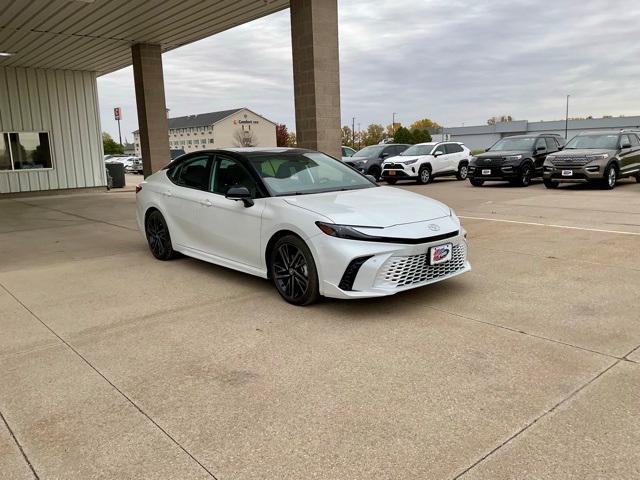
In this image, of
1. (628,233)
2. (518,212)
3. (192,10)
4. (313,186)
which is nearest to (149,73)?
(192,10)

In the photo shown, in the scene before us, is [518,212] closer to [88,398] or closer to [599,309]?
[599,309]

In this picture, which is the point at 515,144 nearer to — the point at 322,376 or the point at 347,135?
the point at 322,376

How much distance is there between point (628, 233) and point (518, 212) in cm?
291

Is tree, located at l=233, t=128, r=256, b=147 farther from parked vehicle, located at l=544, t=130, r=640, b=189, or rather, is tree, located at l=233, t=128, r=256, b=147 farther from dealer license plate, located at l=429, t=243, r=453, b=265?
dealer license plate, located at l=429, t=243, r=453, b=265

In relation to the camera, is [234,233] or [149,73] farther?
[149,73]

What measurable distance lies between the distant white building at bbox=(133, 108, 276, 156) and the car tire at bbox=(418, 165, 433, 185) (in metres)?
77.2

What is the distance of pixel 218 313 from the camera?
475 centimetres

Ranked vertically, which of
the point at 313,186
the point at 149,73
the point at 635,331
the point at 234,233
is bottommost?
the point at 635,331

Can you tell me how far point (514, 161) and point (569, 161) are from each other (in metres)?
1.79

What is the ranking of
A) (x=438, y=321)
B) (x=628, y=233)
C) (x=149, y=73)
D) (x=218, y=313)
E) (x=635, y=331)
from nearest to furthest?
(x=635, y=331)
(x=438, y=321)
(x=218, y=313)
(x=628, y=233)
(x=149, y=73)

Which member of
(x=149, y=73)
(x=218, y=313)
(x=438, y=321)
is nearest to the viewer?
(x=438, y=321)

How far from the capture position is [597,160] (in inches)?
574

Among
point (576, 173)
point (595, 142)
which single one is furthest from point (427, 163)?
point (576, 173)

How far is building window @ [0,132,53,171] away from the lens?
60.3ft
